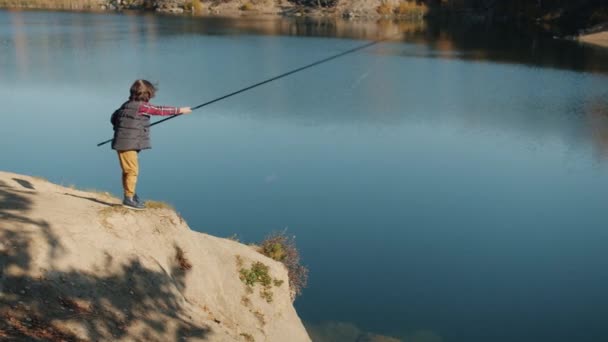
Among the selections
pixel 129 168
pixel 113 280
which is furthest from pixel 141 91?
pixel 113 280

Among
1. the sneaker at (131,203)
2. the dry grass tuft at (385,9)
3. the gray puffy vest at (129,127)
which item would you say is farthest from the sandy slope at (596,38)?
the gray puffy vest at (129,127)

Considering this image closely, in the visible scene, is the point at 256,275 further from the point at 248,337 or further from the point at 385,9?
the point at 385,9

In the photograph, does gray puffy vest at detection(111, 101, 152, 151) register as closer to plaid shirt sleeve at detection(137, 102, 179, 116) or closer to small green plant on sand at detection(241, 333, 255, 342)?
plaid shirt sleeve at detection(137, 102, 179, 116)

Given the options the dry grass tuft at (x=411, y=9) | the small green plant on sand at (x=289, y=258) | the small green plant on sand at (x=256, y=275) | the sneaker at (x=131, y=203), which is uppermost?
the dry grass tuft at (x=411, y=9)

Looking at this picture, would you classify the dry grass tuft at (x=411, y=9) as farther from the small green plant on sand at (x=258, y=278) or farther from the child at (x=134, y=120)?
the child at (x=134, y=120)

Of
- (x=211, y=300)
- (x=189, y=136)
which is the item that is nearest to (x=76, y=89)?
(x=189, y=136)

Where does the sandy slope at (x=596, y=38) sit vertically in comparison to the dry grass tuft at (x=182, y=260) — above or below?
above

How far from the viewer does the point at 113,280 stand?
23.1 ft

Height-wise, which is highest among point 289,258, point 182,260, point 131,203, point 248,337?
point 131,203

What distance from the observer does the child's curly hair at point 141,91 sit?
8.03 metres

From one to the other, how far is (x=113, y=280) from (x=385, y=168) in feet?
37.9

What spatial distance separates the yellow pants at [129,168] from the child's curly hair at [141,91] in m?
0.63

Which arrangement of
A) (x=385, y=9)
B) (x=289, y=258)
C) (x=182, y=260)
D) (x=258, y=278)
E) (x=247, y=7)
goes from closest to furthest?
(x=182, y=260), (x=258, y=278), (x=289, y=258), (x=385, y=9), (x=247, y=7)

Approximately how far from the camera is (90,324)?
6.12 meters
